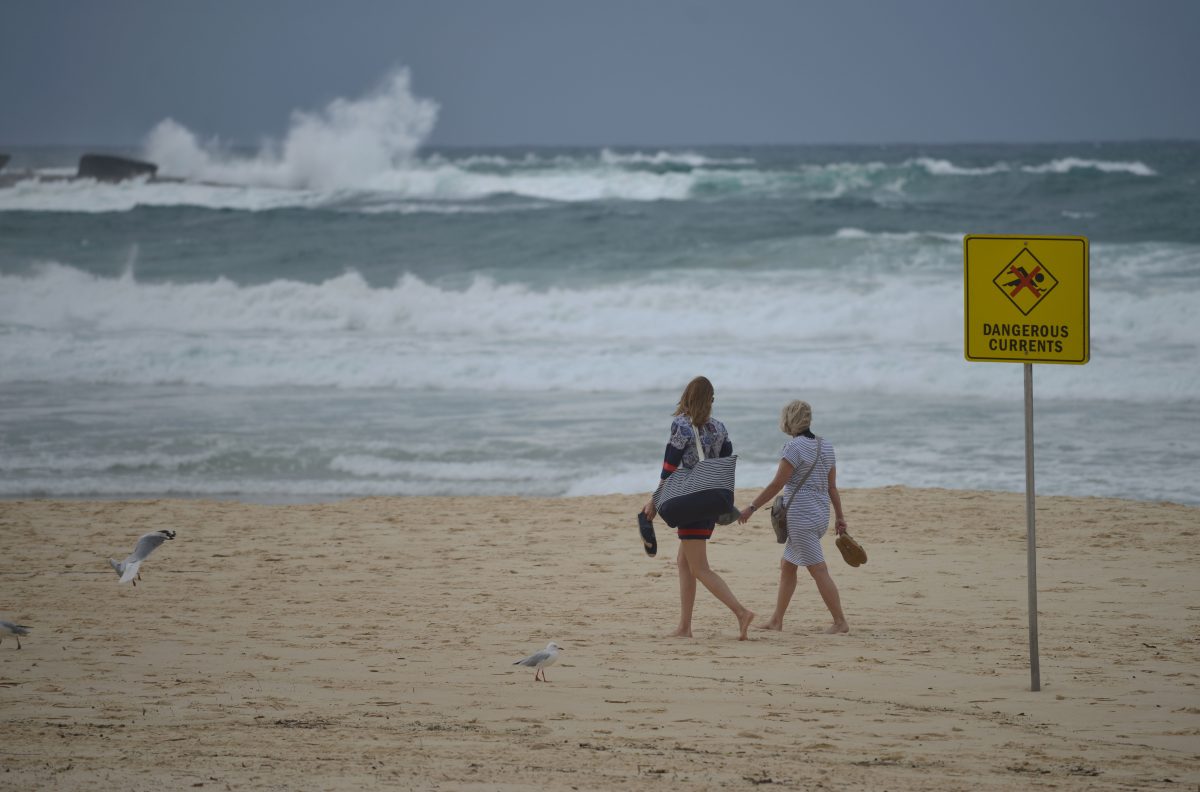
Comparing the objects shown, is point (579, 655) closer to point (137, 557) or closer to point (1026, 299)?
point (1026, 299)

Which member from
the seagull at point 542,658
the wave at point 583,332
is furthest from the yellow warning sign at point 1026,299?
the wave at point 583,332

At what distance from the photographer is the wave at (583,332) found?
17.2m

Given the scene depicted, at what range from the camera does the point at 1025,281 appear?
16.9ft

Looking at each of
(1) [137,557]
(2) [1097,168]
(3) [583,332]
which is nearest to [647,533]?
(1) [137,557]

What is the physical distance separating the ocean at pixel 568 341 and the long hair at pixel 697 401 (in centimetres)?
420

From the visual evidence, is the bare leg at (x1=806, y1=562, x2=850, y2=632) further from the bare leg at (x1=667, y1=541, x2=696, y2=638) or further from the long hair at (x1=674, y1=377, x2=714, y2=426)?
the long hair at (x1=674, y1=377, x2=714, y2=426)

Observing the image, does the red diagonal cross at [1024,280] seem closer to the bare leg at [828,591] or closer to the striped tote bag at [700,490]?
the striped tote bag at [700,490]

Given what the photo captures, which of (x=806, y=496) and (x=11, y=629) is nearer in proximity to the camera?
(x=11, y=629)

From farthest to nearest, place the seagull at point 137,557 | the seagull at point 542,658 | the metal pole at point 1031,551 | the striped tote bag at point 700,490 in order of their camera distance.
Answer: the seagull at point 137,557 → the striped tote bag at point 700,490 → the seagull at point 542,658 → the metal pole at point 1031,551

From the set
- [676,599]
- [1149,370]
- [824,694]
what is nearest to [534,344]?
[1149,370]

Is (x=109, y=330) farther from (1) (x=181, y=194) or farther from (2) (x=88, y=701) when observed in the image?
(1) (x=181, y=194)

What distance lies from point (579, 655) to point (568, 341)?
16.1 metres

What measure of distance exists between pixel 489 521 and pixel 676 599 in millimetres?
2701

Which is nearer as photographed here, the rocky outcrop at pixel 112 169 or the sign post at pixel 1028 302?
the sign post at pixel 1028 302
